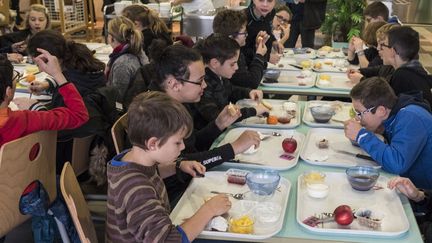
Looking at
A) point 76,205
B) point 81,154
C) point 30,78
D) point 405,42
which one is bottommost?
point 81,154

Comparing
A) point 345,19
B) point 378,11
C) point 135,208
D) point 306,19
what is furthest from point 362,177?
point 345,19

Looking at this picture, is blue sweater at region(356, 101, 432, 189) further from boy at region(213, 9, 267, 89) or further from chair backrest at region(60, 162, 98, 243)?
boy at region(213, 9, 267, 89)

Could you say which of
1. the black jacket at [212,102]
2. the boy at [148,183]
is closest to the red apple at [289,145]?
the black jacket at [212,102]

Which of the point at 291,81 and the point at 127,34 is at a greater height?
the point at 127,34

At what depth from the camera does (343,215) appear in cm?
155

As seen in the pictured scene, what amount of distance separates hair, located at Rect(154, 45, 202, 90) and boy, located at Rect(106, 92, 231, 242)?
1.95 feet

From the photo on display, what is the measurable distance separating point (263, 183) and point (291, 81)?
1.88 meters

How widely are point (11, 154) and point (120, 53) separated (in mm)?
1573

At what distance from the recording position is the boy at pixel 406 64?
2.72 metres

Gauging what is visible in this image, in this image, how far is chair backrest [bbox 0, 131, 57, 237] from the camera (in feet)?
5.99

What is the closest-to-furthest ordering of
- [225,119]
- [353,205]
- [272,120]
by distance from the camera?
[353,205] < [225,119] < [272,120]

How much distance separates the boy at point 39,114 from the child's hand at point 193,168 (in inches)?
24.7

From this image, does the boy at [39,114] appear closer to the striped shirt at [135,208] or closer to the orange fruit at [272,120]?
the striped shirt at [135,208]

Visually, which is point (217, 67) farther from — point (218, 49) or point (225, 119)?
point (225, 119)
